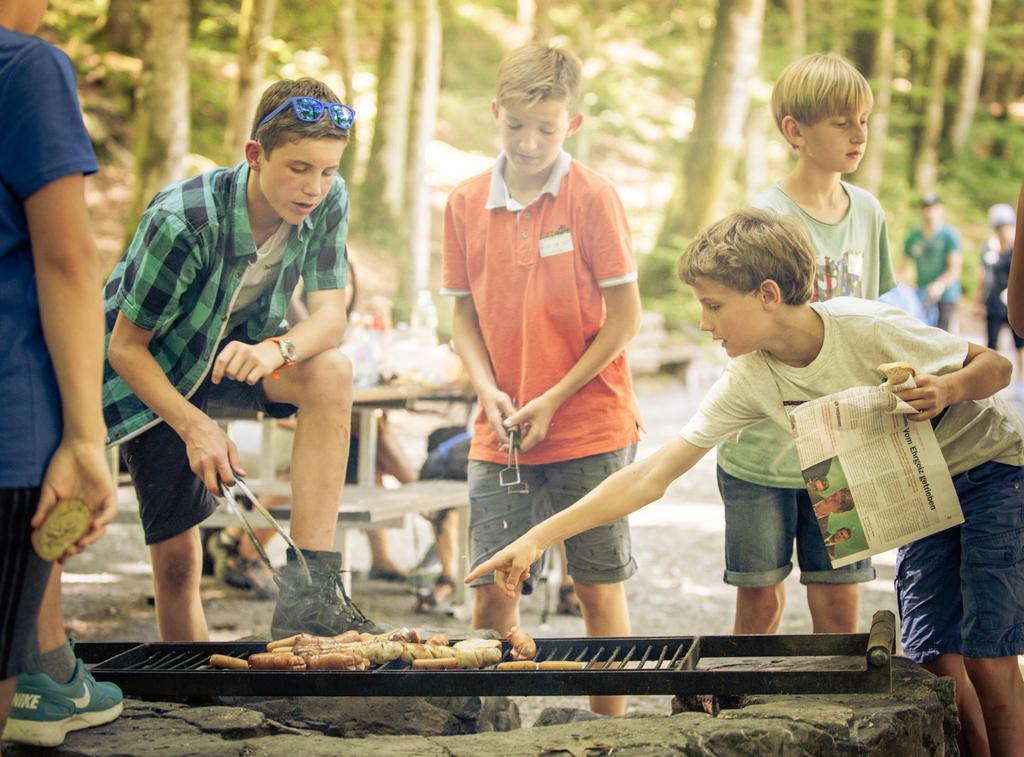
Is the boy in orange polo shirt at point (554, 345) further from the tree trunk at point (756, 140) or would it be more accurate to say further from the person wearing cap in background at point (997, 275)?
the tree trunk at point (756, 140)

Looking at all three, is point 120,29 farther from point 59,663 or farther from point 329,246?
point 59,663

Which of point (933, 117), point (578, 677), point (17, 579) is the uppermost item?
point (933, 117)

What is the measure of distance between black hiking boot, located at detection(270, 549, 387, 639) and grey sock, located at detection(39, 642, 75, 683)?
0.83 meters

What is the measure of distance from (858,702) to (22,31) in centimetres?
247

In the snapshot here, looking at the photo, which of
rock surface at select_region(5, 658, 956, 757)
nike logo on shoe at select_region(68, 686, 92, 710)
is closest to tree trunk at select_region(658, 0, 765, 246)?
rock surface at select_region(5, 658, 956, 757)

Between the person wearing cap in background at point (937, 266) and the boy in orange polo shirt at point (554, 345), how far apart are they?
10775mm

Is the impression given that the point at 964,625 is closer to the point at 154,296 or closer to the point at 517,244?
the point at 517,244

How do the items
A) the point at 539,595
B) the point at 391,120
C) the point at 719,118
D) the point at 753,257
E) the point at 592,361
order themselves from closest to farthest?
the point at 753,257, the point at 592,361, the point at 539,595, the point at 719,118, the point at 391,120

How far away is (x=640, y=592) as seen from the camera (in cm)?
664

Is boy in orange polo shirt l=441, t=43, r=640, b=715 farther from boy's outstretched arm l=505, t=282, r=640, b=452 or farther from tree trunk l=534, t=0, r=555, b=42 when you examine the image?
tree trunk l=534, t=0, r=555, b=42

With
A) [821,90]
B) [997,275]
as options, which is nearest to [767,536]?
[821,90]

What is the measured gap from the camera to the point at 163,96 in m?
9.90

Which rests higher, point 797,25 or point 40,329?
point 797,25

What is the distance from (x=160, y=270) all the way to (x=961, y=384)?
2.25m
